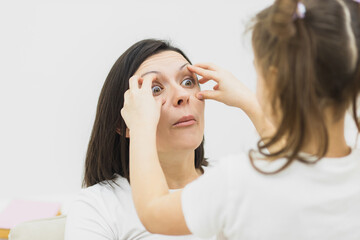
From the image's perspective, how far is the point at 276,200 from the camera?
764 millimetres

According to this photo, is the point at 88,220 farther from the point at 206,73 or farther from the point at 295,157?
the point at 295,157

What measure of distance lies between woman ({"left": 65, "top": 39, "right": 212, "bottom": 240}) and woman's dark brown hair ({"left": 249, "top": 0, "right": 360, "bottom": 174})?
54cm

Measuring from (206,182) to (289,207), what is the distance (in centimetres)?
16

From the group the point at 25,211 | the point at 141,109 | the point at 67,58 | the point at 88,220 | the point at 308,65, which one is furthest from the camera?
the point at 67,58

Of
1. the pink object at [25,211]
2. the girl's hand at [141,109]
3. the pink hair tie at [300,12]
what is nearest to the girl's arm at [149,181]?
the girl's hand at [141,109]

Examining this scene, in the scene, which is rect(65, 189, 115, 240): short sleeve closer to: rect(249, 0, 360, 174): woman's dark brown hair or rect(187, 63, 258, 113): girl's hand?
rect(187, 63, 258, 113): girl's hand

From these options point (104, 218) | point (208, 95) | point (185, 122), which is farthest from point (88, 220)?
point (208, 95)

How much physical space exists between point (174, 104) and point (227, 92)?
17 cm

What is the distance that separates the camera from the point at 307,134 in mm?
769

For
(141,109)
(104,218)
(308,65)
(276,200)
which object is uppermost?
(308,65)

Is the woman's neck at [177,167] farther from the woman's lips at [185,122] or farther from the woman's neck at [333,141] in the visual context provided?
the woman's neck at [333,141]

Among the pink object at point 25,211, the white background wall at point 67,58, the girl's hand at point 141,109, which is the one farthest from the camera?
the white background wall at point 67,58

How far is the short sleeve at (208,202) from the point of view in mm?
772

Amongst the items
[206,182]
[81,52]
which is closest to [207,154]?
[81,52]
